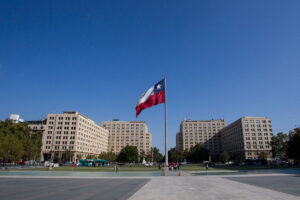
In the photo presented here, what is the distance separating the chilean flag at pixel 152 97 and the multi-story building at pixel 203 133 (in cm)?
17101

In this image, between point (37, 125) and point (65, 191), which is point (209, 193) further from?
point (37, 125)

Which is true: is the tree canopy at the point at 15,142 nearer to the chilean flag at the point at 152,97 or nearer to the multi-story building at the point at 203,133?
the chilean flag at the point at 152,97

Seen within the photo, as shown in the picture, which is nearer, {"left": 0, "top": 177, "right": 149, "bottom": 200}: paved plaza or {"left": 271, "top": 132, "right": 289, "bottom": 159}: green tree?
{"left": 0, "top": 177, "right": 149, "bottom": 200}: paved plaza

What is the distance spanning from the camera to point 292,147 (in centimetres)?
5462

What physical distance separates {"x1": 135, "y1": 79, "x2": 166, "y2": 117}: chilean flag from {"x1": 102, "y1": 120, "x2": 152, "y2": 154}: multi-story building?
16398 centimetres

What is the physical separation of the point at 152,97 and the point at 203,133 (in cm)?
17343

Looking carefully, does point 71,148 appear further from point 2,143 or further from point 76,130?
→ point 2,143

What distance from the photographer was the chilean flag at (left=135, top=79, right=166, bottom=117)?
89.2 ft

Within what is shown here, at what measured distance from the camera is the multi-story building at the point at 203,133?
187m

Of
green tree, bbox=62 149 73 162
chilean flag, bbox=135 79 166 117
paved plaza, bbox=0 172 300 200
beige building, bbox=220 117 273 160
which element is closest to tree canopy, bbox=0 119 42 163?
green tree, bbox=62 149 73 162

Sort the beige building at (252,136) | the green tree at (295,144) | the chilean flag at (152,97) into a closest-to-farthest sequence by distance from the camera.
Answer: the chilean flag at (152,97) < the green tree at (295,144) < the beige building at (252,136)

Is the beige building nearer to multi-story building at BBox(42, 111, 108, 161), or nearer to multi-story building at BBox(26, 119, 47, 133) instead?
multi-story building at BBox(42, 111, 108, 161)

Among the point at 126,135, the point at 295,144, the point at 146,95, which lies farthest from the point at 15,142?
the point at 126,135

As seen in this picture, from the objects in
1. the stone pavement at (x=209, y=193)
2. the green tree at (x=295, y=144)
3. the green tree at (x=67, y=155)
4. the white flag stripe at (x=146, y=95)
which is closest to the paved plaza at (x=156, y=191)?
the stone pavement at (x=209, y=193)
